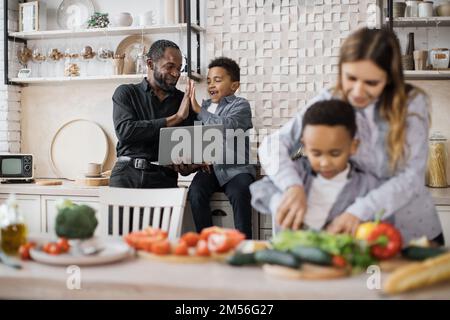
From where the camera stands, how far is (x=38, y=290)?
1199mm

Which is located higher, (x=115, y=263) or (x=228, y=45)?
(x=228, y=45)

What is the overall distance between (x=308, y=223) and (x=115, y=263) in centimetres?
47

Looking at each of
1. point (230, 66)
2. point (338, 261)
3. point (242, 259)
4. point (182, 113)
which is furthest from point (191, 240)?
point (230, 66)

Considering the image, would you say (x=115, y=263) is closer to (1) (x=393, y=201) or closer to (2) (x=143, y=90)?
(1) (x=393, y=201)

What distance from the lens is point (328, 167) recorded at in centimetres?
137

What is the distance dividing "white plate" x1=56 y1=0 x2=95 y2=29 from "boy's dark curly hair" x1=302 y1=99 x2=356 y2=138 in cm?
250

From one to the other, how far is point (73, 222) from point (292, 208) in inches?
21.2

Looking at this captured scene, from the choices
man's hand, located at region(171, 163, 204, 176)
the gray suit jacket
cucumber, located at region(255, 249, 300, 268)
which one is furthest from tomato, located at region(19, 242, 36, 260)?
the gray suit jacket

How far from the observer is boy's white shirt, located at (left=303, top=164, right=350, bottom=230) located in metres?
1.39

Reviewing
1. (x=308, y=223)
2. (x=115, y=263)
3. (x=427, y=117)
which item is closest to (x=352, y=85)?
(x=427, y=117)

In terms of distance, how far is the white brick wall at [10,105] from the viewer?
354cm

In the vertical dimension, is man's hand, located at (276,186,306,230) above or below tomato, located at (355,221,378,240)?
above

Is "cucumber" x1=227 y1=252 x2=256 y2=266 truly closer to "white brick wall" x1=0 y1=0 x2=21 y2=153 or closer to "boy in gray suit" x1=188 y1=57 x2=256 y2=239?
"boy in gray suit" x1=188 y1=57 x2=256 y2=239

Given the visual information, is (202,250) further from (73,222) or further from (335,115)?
(335,115)
